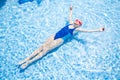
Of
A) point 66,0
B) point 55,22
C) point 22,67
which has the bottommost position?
point 22,67

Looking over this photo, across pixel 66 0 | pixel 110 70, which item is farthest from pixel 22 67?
pixel 66 0

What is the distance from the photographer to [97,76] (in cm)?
734

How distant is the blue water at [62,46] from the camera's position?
7402mm

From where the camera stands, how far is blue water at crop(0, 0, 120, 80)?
24.3ft

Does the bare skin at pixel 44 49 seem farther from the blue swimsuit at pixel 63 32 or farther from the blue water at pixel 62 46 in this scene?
the blue water at pixel 62 46

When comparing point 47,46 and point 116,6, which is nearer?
point 47,46

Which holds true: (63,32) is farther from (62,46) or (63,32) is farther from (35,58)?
(35,58)

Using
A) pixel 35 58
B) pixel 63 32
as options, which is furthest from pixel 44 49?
pixel 63 32

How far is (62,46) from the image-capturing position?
795cm

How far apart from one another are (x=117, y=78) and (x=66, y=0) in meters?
4.05

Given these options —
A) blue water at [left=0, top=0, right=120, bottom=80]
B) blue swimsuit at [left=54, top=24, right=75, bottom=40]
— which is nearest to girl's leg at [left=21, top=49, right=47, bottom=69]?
blue water at [left=0, top=0, right=120, bottom=80]

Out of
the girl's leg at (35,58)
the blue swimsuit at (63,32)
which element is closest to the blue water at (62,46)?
the girl's leg at (35,58)

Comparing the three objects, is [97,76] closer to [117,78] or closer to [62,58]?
[117,78]

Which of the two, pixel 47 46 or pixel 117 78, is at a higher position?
pixel 47 46
